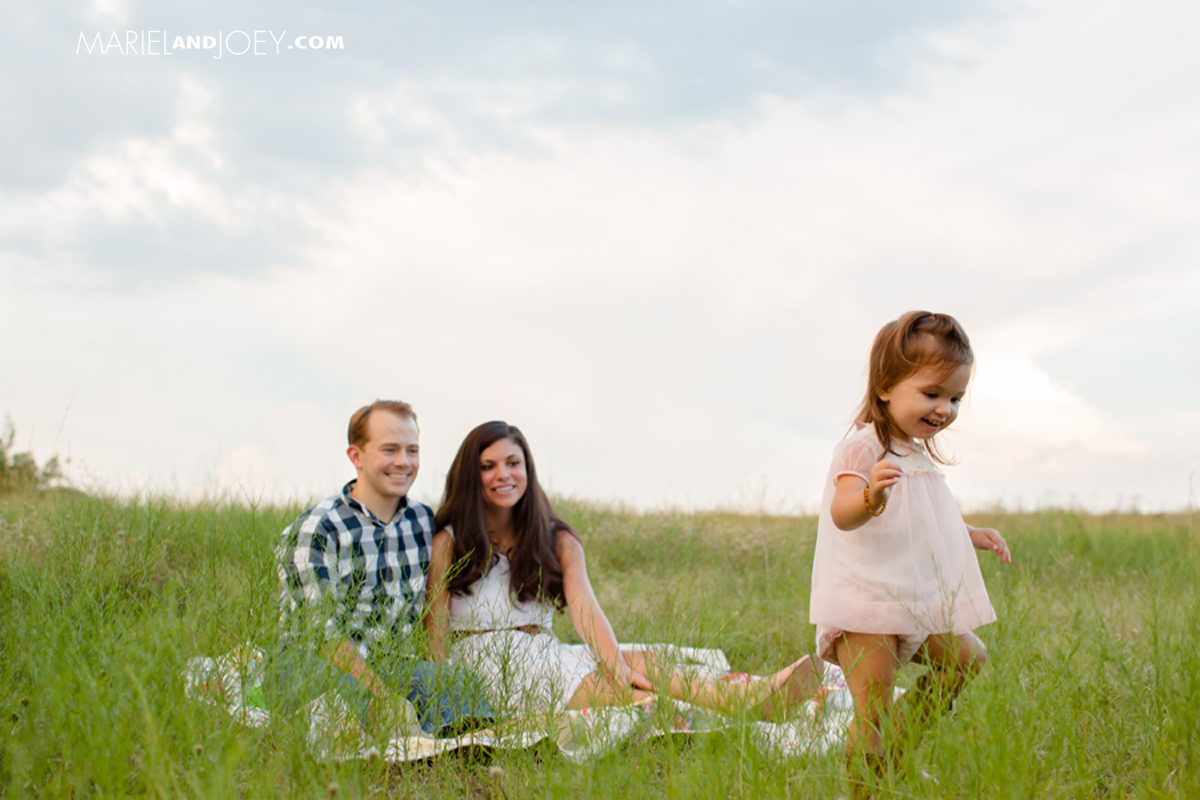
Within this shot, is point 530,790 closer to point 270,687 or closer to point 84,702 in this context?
point 270,687

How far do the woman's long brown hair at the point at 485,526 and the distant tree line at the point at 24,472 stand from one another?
7.59m

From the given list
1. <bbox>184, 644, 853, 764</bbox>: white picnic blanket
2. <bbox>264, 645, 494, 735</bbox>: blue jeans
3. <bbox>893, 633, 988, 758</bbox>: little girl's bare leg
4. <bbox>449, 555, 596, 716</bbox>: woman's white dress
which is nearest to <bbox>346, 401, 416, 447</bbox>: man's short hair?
<bbox>449, 555, 596, 716</bbox>: woman's white dress

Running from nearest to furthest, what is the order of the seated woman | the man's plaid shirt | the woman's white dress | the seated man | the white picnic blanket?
the white picnic blanket
the seated man
the man's plaid shirt
the woman's white dress
the seated woman

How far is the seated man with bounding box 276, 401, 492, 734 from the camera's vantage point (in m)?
3.24

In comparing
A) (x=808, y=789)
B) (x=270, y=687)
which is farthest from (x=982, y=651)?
(x=270, y=687)

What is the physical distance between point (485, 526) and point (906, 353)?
2355 mm

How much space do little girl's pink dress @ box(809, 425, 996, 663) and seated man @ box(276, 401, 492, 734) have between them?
1.36m

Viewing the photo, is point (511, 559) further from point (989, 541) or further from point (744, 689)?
point (989, 541)

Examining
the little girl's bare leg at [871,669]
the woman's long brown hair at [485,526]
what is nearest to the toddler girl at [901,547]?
the little girl's bare leg at [871,669]

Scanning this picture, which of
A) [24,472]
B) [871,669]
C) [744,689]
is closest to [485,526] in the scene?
[744,689]

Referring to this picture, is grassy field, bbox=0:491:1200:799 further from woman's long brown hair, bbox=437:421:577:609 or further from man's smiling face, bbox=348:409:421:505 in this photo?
woman's long brown hair, bbox=437:421:577:609

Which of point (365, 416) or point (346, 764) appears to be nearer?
point (346, 764)

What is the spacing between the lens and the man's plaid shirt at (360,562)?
390 centimetres

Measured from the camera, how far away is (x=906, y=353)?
3246 mm
